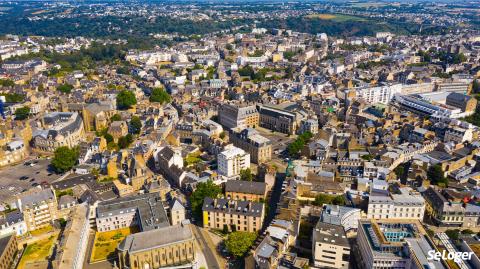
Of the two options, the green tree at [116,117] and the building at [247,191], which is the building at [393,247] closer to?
the building at [247,191]

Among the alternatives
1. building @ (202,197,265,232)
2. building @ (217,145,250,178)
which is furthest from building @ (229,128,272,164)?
building @ (202,197,265,232)

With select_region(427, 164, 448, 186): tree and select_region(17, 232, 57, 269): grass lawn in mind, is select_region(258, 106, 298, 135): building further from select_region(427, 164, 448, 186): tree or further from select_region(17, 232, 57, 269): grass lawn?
select_region(17, 232, 57, 269): grass lawn

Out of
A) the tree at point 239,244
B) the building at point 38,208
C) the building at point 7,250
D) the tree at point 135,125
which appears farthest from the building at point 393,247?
the tree at point 135,125

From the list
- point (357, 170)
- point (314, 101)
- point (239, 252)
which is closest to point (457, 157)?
point (357, 170)

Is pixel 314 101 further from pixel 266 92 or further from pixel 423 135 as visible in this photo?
pixel 423 135

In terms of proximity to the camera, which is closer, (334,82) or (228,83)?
(334,82)

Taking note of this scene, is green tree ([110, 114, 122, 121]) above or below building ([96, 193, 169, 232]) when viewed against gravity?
above
